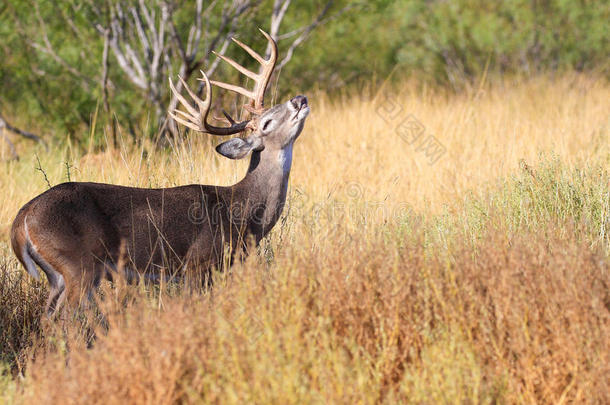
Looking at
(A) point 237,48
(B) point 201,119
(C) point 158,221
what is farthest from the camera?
(A) point 237,48

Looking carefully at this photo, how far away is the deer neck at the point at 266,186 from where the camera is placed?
5324mm

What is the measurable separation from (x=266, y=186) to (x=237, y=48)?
632 cm

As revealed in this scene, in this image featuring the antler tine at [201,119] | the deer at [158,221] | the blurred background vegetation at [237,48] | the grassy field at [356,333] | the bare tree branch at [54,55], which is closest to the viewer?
the grassy field at [356,333]

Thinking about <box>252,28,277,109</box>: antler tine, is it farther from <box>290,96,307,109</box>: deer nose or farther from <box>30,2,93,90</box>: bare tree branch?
<box>30,2,93,90</box>: bare tree branch

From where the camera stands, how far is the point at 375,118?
992 cm

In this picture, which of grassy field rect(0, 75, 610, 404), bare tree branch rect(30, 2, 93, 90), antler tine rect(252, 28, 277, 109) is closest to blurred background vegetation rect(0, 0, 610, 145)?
bare tree branch rect(30, 2, 93, 90)

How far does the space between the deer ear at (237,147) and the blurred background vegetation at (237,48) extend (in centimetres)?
161

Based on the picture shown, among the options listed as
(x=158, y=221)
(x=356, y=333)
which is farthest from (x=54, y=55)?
(x=356, y=333)

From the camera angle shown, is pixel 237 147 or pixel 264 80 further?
pixel 264 80

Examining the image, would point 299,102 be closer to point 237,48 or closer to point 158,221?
point 158,221

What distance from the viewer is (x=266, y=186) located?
5.43 metres

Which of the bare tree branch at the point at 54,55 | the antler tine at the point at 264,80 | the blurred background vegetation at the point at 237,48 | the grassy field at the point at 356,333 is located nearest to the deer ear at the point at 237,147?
the antler tine at the point at 264,80

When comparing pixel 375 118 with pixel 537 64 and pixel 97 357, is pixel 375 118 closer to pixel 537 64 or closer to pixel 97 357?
pixel 537 64

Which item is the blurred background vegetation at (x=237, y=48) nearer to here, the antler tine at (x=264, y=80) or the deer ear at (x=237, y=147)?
the antler tine at (x=264, y=80)
